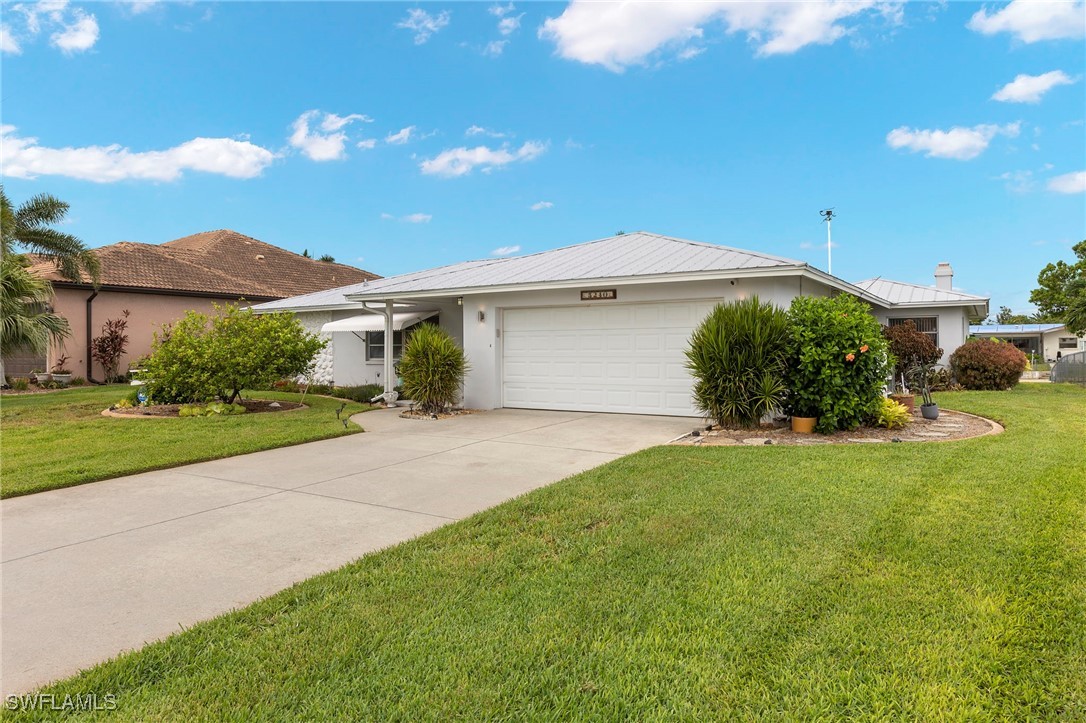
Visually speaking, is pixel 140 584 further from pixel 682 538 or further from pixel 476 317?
pixel 476 317

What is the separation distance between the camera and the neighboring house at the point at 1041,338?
46.2 m

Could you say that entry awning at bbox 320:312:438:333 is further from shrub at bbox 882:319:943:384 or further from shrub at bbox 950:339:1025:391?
shrub at bbox 950:339:1025:391

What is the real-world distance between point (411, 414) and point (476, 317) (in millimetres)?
2797

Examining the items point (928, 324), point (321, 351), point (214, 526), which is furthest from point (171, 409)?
point (928, 324)

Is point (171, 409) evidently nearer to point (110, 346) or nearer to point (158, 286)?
point (110, 346)

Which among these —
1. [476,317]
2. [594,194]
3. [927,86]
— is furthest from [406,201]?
[927,86]

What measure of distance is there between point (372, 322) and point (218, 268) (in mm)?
14038

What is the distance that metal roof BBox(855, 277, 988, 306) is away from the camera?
17.9 meters

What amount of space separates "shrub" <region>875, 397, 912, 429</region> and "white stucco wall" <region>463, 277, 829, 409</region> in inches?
103

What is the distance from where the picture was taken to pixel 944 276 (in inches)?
877

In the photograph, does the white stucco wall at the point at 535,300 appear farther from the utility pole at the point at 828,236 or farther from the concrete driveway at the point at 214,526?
the utility pole at the point at 828,236

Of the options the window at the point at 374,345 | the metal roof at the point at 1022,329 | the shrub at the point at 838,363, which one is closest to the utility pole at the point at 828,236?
the shrub at the point at 838,363

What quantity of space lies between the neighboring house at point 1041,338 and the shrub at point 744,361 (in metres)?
44.6

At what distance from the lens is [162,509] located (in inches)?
219
